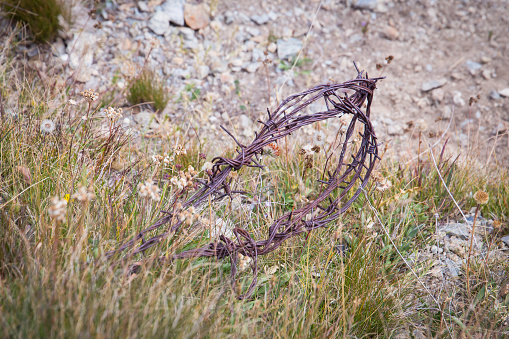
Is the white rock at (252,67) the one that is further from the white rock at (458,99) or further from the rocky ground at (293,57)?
the white rock at (458,99)

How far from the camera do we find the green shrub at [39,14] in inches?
137

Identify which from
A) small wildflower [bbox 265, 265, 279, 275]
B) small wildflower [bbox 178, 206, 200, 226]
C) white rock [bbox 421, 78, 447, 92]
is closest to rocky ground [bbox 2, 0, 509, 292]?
white rock [bbox 421, 78, 447, 92]

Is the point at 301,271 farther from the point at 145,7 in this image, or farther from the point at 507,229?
the point at 145,7

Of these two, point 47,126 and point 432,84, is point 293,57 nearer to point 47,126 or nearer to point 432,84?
point 432,84

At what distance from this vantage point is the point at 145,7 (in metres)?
4.28

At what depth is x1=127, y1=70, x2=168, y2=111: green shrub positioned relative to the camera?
3.46m

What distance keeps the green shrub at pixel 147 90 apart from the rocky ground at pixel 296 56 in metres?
0.11

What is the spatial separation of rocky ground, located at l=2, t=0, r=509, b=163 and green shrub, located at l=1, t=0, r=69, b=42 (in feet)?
0.46

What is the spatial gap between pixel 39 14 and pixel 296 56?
273cm

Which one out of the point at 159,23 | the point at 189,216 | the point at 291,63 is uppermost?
the point at 159,23

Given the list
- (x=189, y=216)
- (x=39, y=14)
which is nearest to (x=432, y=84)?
(x=189, y=216)

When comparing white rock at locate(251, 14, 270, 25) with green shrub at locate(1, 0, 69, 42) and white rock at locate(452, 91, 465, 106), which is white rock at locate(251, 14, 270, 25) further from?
white rock at locate(452, 91, 465, 106)


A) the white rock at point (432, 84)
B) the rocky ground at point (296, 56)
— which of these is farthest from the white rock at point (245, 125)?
the white rock at point (432, 84)

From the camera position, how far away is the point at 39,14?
11.6 ft
